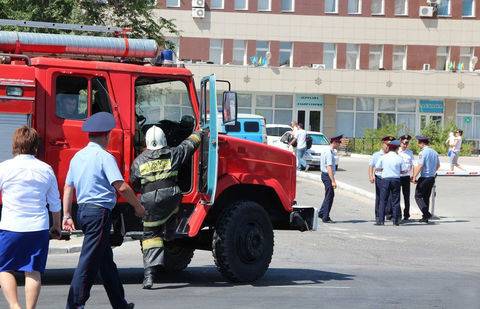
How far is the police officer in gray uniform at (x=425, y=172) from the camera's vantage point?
23.1m

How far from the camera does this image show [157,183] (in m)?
10.9

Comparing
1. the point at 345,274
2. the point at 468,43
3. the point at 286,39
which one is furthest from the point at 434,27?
the point at 345,274

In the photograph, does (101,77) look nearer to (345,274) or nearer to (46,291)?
(46,291)

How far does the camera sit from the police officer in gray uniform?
75.7ft

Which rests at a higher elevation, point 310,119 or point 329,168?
point 329,168

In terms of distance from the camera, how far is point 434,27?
2552 inches

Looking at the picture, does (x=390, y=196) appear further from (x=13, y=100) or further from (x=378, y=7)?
(x=378, y=7)

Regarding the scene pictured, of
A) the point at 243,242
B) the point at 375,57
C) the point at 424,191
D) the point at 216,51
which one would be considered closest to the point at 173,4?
the point at 216,51

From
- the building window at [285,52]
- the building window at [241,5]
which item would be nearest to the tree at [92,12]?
the building window at [241,5]

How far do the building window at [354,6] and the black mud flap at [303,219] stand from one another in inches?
2093

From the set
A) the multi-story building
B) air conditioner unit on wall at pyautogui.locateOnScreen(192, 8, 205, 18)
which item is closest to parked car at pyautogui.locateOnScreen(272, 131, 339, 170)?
the multi-story building

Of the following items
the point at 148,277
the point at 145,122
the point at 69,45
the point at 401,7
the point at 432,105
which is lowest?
the point at 432,105

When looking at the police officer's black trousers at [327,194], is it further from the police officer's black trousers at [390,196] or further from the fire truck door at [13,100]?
the fire truck door at [13,100]

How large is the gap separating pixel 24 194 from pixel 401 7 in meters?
58.7
